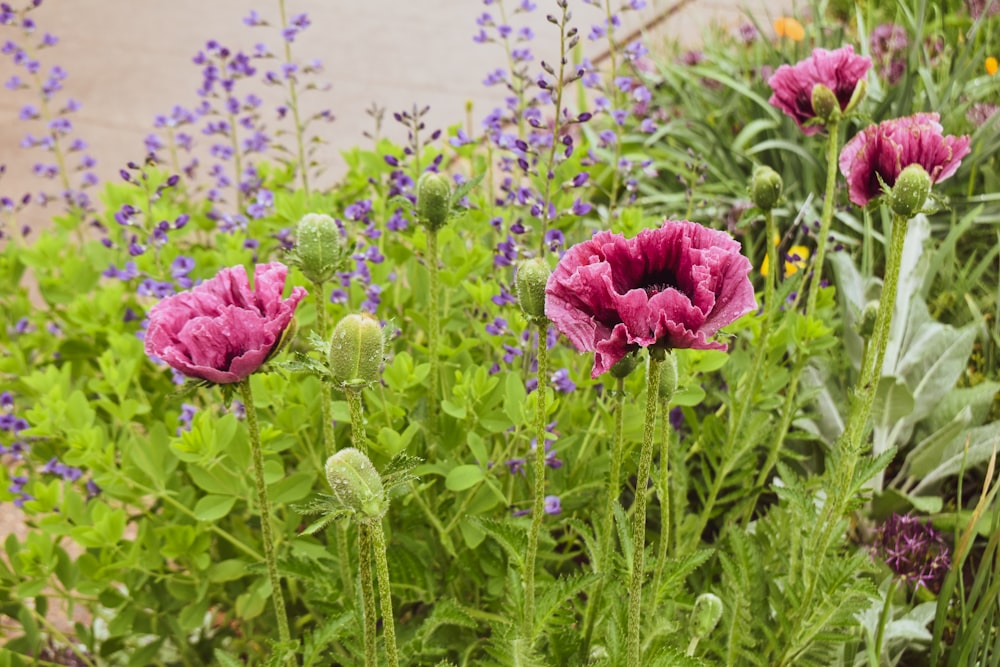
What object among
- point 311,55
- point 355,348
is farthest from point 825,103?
point 311,55

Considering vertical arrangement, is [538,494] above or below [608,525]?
above

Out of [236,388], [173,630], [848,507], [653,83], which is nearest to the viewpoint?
[236,388]

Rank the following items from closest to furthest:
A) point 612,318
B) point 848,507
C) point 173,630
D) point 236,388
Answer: point 612,318 < point 236,388 < point 848,507 < point 173,630

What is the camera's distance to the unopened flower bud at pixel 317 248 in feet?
3.86

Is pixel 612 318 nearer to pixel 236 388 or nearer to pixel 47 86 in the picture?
pixel 236 388

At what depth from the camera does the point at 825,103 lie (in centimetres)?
145

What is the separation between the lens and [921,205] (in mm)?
1181

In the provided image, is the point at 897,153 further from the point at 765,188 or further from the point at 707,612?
the point at 707,612

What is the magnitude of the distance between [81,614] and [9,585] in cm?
56

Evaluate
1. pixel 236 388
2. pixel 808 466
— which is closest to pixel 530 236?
pixel 808 466

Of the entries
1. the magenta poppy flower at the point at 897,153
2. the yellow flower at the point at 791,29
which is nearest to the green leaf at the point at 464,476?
the magenta poppy flower at the point at 897,153

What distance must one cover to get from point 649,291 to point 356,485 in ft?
1.13

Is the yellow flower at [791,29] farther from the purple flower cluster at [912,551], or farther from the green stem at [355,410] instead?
the green stem at [355,410]

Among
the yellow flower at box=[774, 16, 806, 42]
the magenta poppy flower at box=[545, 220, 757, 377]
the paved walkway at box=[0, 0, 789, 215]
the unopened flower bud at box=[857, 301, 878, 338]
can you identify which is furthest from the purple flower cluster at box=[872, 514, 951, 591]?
the paved walkway at box=[0, 0, 789, 215]
